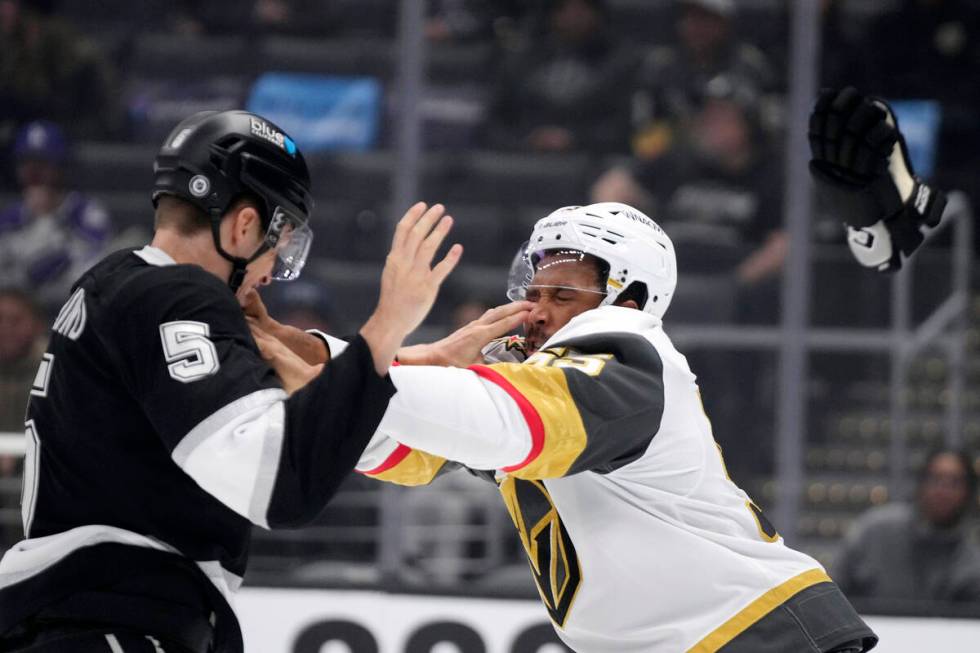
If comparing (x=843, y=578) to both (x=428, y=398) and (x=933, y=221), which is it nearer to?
(x=933, y=221)

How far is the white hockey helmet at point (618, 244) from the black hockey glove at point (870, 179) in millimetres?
814

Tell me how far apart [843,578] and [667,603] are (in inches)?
128

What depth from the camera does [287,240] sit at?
116 inches

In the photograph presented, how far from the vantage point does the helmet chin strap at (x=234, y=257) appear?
2801 millimetres

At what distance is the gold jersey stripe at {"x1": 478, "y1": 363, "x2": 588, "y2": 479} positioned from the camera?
282cm

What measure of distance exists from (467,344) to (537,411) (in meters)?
0.57

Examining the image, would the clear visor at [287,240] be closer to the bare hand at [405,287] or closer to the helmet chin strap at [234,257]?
the helmet chin strap at [234,257]

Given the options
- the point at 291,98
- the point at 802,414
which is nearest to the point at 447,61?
the point at 291,98

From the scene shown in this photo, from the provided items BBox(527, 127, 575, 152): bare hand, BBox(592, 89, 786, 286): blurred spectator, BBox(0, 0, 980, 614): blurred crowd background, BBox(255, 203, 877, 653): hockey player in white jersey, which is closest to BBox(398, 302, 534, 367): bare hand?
BBox(255, 203, 877, 653): hockey player in white jersey

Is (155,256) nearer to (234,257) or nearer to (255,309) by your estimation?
(234,257)

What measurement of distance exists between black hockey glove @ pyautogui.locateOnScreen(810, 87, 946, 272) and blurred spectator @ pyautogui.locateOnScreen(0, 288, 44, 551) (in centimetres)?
365

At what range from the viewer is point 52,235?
7.38 meters

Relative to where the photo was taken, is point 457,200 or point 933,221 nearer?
point 933,221

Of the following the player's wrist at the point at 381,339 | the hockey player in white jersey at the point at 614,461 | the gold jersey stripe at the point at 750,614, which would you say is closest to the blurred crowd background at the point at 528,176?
the hockey player in white jersey at the point at 614,461
